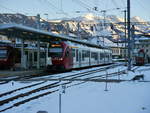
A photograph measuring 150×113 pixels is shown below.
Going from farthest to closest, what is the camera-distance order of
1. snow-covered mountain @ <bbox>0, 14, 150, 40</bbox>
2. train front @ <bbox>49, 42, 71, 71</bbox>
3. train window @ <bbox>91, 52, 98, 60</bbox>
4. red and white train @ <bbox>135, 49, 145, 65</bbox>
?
1. red and white train @ <bbox>135, 49, 145, 65</bbox>
2. snow-covered mountain @ <bbox>0, 14, 150, 40</bbox>
3. train window @ <bbox>91, 52, 98, 60</bbox>
4. train front @ <bbox>49, 42, 71, 71</bbox>

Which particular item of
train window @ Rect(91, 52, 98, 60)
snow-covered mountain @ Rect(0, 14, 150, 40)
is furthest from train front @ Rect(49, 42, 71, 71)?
snow-covered mountain @ Rect(0, 14, 150, 40)

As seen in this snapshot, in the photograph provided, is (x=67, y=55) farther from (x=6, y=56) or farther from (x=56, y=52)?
(x=6, y=56)

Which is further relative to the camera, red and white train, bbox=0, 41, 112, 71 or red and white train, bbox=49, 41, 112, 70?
red and white train, bbox=0, 41, 112, 71

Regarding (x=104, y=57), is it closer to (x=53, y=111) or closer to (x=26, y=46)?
(x=26, y=46)

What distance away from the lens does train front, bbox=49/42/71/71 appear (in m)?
23.8

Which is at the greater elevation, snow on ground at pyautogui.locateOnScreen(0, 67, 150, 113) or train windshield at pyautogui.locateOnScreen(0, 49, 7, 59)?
train windshield at pyautogui.locateOnScreen(0, 49, 7, 59)

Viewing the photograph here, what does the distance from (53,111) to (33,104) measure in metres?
1.51

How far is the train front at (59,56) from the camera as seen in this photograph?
23750 millimetres

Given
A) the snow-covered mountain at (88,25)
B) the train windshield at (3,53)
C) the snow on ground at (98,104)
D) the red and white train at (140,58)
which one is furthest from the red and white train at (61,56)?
the snow on ground at (98,104)

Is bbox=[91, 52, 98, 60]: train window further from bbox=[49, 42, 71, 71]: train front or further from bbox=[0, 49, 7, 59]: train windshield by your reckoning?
bbox=[0, 49, 7, 59]: train windshield

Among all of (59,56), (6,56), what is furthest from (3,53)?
(59,56)

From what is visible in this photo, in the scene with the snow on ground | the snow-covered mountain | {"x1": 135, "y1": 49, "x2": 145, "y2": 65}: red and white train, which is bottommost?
the snow on ground

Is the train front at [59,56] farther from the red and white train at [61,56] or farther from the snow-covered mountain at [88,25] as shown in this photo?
the snow-covered mountain at [88,25]

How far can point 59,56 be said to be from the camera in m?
23.9
